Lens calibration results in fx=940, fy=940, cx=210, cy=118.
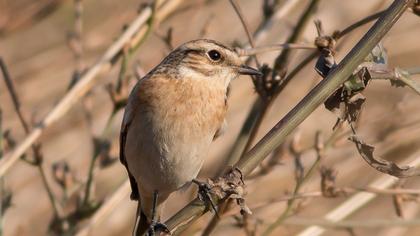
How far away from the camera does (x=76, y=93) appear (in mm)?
4277

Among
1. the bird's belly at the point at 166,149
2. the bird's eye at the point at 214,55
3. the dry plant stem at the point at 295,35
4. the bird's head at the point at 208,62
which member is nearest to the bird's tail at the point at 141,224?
the bird's belly at the point at 166,149

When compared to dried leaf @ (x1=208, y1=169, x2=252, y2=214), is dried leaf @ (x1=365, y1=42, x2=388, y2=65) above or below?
above

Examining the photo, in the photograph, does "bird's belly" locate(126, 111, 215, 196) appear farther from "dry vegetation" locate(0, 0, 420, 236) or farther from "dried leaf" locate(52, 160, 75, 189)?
"dried leaf" locate(52, 160, 75, 189)

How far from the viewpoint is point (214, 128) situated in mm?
4238

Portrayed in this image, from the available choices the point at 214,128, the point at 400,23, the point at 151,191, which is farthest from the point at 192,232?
the point at 400,23

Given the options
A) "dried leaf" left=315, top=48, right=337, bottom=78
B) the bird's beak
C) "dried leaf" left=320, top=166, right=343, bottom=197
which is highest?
the bird's beak

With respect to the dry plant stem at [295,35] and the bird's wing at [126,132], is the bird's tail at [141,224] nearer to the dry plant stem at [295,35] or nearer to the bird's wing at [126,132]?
the bird's wing at [126,132]

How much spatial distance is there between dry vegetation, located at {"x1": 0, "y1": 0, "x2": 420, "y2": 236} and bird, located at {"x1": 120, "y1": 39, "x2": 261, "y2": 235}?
0.15 metres

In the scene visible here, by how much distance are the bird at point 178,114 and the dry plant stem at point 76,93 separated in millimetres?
205

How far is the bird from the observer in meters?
4.16

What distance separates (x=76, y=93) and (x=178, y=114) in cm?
50

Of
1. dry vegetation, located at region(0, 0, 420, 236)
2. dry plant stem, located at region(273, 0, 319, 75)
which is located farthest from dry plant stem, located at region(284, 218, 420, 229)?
dry plant stem, located at region(273, 0, 319, 75)

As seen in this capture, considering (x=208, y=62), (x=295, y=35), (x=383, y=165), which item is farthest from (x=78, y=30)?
(x=383, y=165)

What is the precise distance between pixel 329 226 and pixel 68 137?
5011 millimetres
